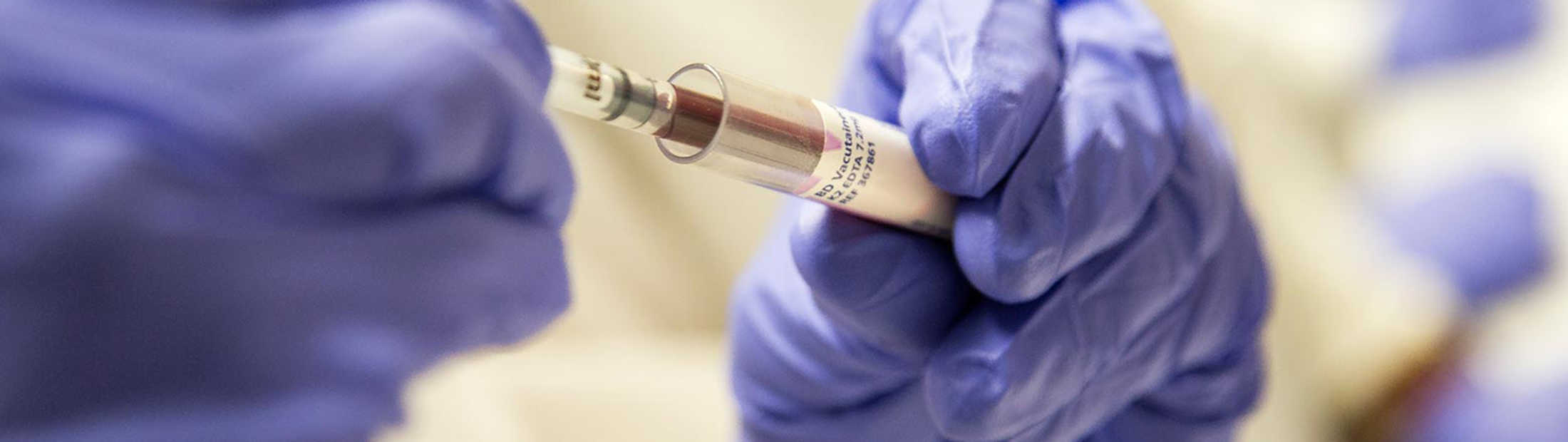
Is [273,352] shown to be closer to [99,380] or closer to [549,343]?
[99,380]

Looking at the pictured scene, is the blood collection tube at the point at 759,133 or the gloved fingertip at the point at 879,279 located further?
the gloved fingertip at the point at 879,279

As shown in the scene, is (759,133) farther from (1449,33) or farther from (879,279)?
(1449,33)

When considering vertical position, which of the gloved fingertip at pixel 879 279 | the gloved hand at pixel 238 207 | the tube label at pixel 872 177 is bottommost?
the gloved fingertip at pixel 879 279

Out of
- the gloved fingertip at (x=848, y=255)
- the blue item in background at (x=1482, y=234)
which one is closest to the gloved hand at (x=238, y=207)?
the gloved fingertip at (x=848, y=255)

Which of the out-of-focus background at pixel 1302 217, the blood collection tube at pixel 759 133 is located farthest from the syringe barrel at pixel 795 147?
the out-of-focus background at pixel 1302 217

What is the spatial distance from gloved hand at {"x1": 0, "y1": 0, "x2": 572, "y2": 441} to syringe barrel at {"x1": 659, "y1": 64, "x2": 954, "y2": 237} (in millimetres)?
90

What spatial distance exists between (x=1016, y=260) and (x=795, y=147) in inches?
5.0

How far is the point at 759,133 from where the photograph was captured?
0.45 meters

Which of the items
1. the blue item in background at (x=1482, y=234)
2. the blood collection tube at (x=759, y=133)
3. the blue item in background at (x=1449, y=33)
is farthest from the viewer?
the blue item in background at (x=1449, y=33)

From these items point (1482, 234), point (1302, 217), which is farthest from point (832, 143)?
point (1482, 234)

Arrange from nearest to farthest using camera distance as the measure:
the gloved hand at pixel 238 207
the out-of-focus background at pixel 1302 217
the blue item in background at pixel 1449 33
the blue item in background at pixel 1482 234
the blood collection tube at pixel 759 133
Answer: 1. the gloved hand at pixel 238 207
2. the blood collection tube at pixel 759 133
3. the out-of-focus background at pixel 1302 217
4. the blue item in background at pixel 1482 234
5. the blue item in background at pixel 1449 33

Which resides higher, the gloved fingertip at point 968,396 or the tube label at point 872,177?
the tube label at point 872,177

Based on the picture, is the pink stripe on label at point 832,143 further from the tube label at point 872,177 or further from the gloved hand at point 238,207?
the gloved hand at point 238,207

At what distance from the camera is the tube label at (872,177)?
48 cm
